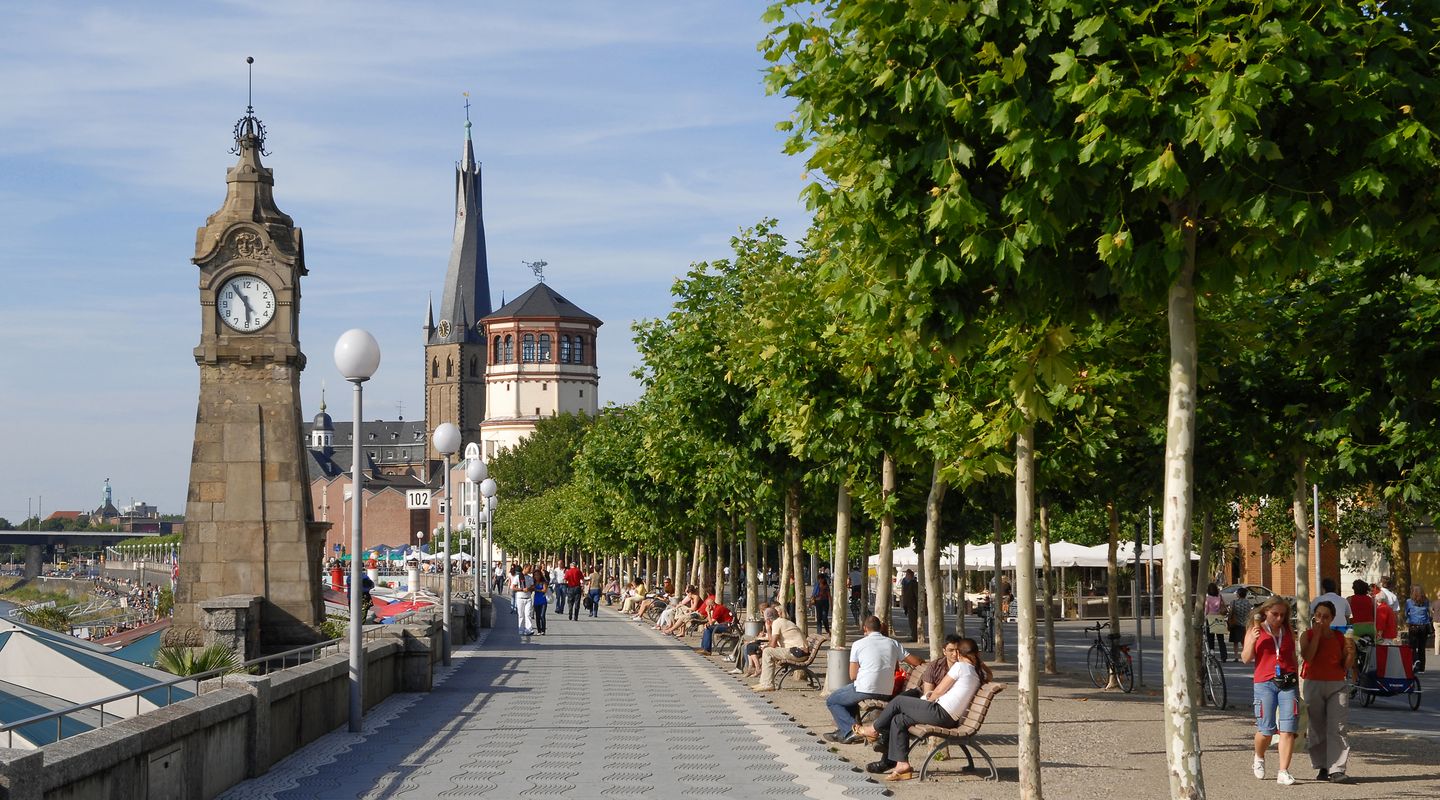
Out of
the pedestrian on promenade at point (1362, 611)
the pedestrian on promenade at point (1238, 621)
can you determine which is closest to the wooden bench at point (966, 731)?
the pedestrian on promenade at point (1362, 611)

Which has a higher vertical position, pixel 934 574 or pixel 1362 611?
pixel 934 574

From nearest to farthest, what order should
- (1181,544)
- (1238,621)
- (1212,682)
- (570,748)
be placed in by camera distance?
(1181,544) → (570,748) → (1212,682) → (1238,621)

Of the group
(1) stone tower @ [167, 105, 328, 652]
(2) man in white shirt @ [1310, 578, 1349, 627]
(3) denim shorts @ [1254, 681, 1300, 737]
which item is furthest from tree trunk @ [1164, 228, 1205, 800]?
(1) stone tower @ [167, 105, 328, 652]

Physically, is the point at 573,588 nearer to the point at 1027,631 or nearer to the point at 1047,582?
the point at 1047,582

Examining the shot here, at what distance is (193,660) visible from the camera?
2169 cm

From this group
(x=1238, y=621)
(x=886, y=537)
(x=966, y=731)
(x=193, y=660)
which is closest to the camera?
(x=966, y=731)

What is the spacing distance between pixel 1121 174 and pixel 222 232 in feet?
69.2

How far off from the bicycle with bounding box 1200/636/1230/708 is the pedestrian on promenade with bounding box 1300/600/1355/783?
6875mm

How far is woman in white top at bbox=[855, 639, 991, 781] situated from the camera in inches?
556

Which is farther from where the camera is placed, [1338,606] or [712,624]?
[712,624]

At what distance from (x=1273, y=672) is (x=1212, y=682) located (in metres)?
7.57

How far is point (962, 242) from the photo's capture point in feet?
30.5

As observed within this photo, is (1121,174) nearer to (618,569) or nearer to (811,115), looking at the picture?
(811,115)

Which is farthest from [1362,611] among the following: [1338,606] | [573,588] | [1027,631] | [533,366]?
[533,366]
